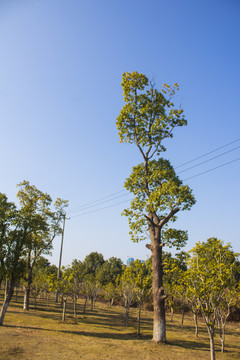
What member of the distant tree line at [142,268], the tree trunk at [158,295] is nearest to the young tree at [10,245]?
the distant tree line at [142,268]

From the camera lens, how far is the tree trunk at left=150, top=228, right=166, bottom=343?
15523mm

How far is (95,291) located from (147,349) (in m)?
30.4

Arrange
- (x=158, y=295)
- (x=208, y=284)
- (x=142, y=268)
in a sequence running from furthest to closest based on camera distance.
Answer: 1. (x=142, y=268)
2. (x=158, y=295)
3. (x=208, y=284)

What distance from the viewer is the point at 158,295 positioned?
16.0 m

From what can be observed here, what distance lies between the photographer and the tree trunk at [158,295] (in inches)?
611

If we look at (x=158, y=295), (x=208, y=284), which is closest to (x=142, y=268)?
(x=158, y=295)

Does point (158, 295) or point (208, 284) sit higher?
point (208, 284)

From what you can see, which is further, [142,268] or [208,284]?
[142,268]

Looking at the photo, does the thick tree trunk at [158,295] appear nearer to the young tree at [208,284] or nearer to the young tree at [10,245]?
the young tree at [208,284]

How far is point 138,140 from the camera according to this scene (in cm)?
1955

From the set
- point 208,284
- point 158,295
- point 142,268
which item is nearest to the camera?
point 208,284

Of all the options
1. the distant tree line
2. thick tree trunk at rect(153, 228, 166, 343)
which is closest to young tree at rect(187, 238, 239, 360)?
the distant tree line

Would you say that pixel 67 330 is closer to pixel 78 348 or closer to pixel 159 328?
pixel 78 348

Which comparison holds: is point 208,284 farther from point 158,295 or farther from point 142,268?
point 142,268
